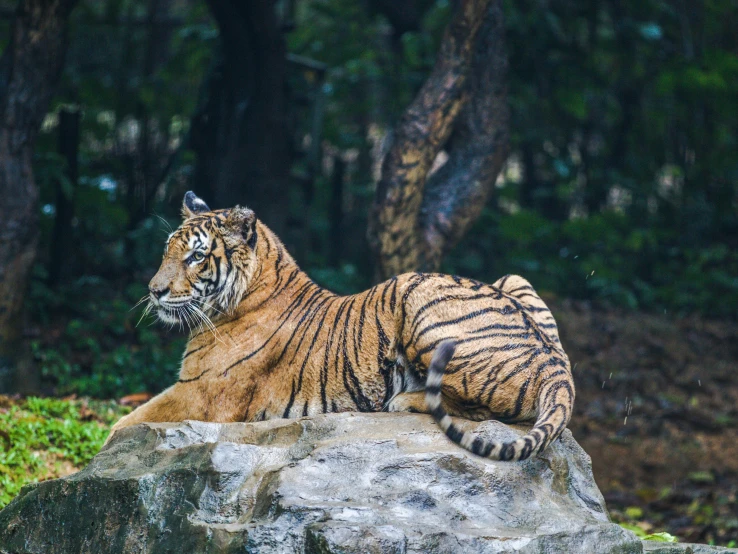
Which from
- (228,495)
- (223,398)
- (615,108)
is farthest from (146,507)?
(615,108)

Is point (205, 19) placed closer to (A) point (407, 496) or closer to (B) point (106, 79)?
(B) point (106, 79)

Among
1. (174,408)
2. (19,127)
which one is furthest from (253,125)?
(174,408)

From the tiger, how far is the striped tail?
0.05ft

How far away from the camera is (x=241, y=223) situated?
498 centimetres

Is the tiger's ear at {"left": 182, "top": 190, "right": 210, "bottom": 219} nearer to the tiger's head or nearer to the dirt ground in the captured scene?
the tiger's head

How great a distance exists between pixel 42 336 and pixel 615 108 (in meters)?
8.53

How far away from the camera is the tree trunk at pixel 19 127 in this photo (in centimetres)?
745

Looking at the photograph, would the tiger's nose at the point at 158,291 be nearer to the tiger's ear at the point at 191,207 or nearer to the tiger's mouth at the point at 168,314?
the tiger's mouth at the point at 168,314

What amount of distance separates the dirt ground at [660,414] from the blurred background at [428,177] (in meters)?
0.03

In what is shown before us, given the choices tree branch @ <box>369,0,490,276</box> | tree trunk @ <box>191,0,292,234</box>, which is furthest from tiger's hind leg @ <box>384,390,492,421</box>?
tree trunk @ <box>191,0,292,234</box>

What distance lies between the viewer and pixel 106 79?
12.5m

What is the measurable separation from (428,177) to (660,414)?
3.80 meters

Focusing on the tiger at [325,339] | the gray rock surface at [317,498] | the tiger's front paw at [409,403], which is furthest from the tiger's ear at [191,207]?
the tiger's front paw at [409,403]

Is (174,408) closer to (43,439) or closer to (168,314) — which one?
A: (168,314)
